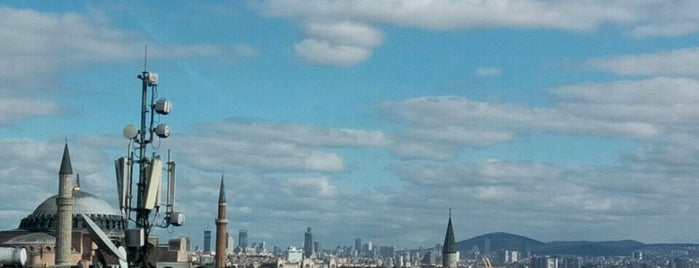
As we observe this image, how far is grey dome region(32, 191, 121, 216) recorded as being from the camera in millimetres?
139312

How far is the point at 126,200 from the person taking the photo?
18.3 meters

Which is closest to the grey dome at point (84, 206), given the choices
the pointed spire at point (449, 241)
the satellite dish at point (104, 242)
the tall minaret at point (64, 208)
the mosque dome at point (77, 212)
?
the mosque dome at point (77, 212)

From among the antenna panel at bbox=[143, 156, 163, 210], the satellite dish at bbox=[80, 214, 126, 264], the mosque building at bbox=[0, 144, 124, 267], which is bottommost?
the satellite dish at bbox=[80, 214, 126, 264]

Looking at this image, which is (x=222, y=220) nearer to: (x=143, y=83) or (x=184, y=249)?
(x=184, y=249)

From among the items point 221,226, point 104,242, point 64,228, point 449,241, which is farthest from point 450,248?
point 104,242

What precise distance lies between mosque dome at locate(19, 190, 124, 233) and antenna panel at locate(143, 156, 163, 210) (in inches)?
4594

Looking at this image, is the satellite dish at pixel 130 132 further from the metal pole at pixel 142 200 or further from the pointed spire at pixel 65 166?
the pointed spire at pixel 65 166

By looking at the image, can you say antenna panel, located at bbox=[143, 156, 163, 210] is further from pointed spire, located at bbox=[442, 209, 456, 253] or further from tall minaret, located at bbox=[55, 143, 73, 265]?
pointed spire, located at bbox=[442, 209, 456, 253]

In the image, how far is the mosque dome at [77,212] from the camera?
13625 cm

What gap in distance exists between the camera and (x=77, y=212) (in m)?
135

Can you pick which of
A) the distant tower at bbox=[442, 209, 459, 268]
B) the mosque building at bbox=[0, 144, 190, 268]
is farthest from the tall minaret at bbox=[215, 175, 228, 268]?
the distant tower at bbox=[442, 209, 459, 268]

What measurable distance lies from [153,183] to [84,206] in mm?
125769

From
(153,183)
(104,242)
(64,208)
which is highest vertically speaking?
(64,208)

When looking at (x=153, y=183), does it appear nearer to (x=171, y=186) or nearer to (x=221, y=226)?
(x=171, y=186)
